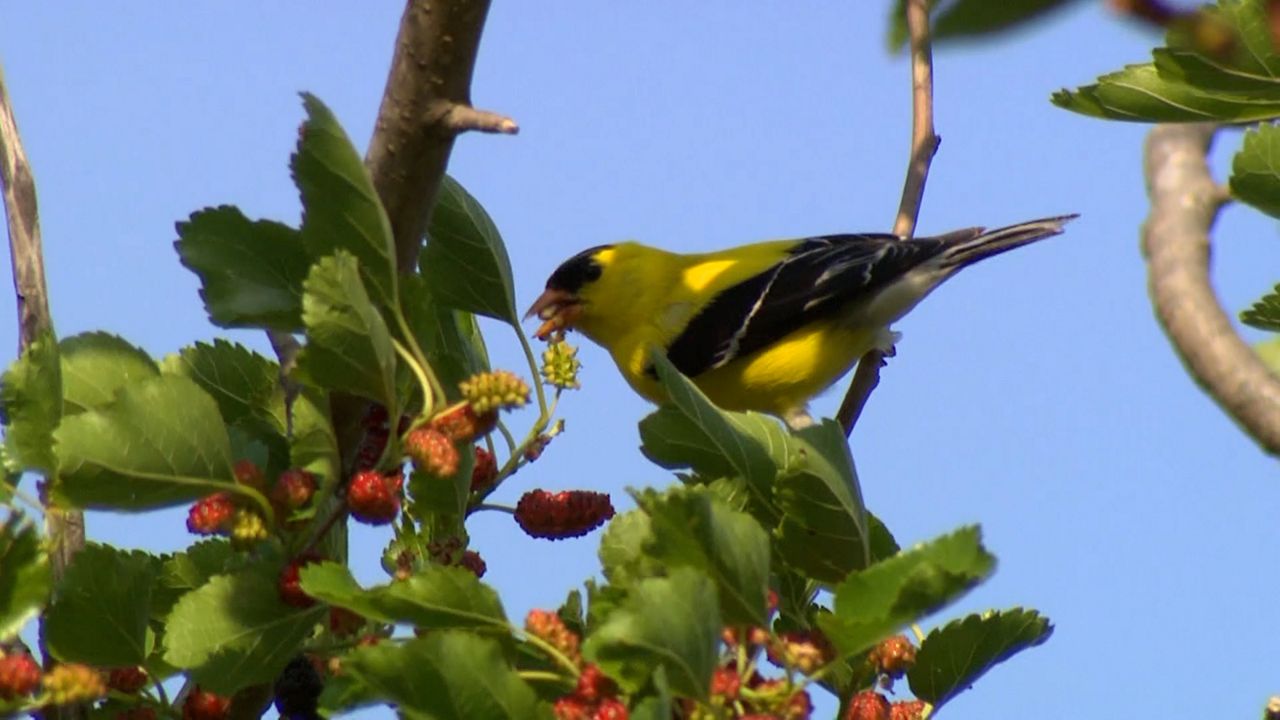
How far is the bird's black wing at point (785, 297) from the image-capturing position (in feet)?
18.2

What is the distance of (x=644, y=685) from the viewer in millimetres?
1452

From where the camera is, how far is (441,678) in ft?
4.67

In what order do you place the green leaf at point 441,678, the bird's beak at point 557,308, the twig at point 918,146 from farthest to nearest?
the bird's beak at point 557,308, the twig at point 918,146, the green leaf at point 441,678

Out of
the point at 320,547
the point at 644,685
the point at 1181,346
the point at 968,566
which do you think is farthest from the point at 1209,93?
the point at 320,547

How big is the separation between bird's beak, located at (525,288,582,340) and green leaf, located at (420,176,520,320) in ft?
12.6

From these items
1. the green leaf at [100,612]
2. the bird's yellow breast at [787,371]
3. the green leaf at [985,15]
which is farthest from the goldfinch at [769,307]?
the green leaf at [985,15]

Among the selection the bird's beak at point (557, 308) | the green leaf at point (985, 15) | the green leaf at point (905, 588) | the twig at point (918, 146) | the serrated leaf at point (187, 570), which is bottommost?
the green leaf at point (985, 15)

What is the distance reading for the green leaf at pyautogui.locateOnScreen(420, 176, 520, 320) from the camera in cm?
210

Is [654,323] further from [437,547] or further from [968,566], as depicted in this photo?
[968,566]

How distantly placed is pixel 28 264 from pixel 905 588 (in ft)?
4.17

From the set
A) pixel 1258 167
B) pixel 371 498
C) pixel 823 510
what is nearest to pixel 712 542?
→ pixel 823 510

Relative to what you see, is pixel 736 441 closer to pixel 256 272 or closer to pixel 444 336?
pixel 444 336

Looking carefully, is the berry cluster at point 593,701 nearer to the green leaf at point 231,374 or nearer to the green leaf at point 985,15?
the green leaf at point 231,374

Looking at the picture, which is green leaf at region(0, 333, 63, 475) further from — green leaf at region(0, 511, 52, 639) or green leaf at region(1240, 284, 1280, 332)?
green leaf at region(1240, 284, 1280, 332)
